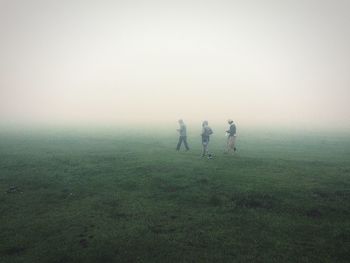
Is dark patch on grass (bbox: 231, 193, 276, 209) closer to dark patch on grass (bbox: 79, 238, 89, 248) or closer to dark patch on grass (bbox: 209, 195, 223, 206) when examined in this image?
dark patch on grass (bbox: 209, 195, 223, 206)

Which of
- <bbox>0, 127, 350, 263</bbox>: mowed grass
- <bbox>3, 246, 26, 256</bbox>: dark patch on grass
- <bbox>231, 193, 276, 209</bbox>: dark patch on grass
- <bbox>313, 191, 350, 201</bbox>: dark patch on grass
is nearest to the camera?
<bbox>0, 127, 350, 263</bbox>: mowed grass

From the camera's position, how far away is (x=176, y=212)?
722 inches

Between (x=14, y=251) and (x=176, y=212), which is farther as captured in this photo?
(x=176, y=212)

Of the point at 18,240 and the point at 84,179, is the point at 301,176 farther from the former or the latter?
the point at 18,240

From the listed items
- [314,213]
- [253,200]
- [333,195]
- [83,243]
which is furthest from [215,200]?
[83,243]

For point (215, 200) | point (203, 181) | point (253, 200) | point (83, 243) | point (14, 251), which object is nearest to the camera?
point (14, 251)

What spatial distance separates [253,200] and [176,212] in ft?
16.6

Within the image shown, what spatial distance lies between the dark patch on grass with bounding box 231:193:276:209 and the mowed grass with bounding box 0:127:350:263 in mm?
63

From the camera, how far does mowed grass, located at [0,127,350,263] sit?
1393 centimetres

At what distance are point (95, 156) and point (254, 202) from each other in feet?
68.7

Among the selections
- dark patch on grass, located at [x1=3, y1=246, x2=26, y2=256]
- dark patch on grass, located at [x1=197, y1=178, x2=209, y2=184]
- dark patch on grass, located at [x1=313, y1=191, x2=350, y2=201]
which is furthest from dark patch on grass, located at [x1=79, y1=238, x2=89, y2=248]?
dark patch on grass, located at [x1=313, y1=191, x2=350, y2=201]

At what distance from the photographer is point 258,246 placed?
46.3ft

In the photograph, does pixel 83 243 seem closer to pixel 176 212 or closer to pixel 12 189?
pixel 176 212

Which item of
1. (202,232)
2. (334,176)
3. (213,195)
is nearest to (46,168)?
(213,195)
